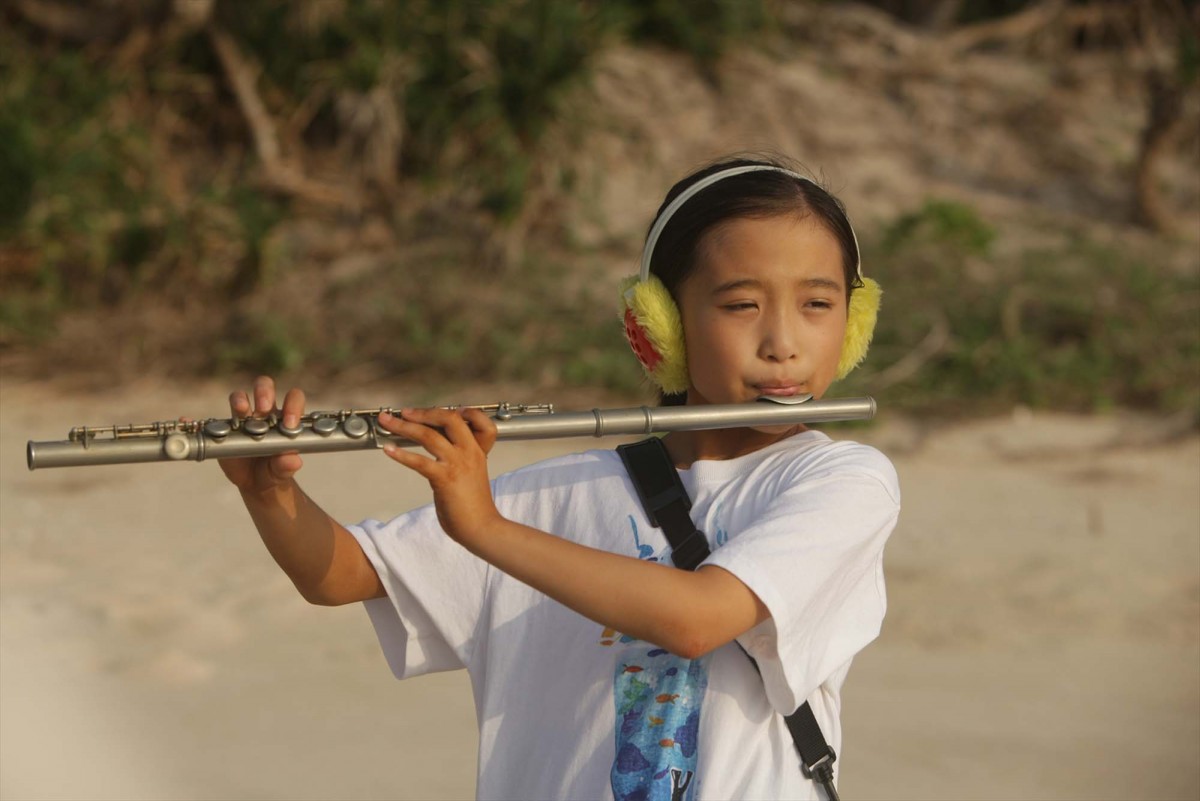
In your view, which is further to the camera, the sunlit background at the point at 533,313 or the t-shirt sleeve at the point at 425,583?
the sunlit background at the point at 533,313

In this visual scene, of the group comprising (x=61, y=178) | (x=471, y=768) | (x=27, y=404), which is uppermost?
(x=61, y=178)

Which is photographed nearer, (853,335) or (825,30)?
(853,335)

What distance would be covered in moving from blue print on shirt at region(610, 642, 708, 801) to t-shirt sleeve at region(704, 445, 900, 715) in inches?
4.4

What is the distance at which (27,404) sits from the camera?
8.02 metres

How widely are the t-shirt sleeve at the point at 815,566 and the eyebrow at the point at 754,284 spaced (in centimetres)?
23

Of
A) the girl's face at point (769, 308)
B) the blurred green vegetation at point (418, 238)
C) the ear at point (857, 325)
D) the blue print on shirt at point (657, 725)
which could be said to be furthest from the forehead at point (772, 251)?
the blurred green vegetation at point (418, 238)

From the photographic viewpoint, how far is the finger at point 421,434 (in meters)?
1.86

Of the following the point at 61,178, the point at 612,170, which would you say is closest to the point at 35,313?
the point at 61,178

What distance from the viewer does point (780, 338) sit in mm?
2074

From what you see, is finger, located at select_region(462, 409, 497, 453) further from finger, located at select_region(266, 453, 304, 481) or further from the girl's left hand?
finger, located at select_region(266, 453, 304, 481)

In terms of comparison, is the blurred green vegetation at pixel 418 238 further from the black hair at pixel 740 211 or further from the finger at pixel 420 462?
the finger at pixel 420 462

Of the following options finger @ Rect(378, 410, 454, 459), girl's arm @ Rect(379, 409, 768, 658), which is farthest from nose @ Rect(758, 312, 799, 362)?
finger @ Rect(378, 410, 454, 459)

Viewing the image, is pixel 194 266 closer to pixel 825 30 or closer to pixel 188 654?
pixel 188 654

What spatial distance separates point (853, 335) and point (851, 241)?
0.14 meters
